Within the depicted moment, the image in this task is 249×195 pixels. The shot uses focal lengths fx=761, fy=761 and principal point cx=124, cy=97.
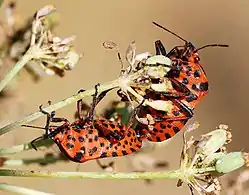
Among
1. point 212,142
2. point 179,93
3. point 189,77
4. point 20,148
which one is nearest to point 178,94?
point 179,93

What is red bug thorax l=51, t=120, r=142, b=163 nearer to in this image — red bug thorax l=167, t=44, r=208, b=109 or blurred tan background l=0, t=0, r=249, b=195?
red bug thorax l=167, t=44, r=208, b=109

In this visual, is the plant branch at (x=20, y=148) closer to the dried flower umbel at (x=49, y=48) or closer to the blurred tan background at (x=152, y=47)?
the dried flower umbel at (x=49, y=48)

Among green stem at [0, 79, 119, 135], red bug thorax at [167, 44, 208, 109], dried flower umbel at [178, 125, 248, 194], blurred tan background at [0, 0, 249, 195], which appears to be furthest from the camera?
blurred tan background at [0, 0, 249, 195]

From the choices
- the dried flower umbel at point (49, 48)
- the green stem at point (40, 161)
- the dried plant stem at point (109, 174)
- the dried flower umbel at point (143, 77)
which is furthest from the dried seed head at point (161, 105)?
the green stem at point (40, 161)

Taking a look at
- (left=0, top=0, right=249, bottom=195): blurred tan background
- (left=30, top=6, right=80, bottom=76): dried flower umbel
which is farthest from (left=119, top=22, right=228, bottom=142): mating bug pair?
(left=0, top=0, right=249, bottom=195): blurred tan background

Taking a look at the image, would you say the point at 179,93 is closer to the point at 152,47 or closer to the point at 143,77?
the point at 143,77
